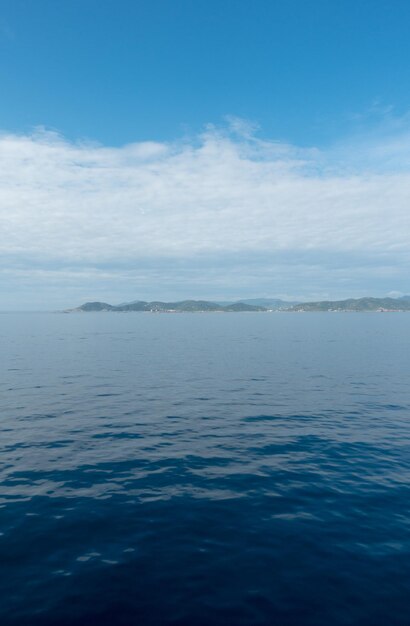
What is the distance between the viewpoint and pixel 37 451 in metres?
33.9

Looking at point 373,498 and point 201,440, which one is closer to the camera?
point 373,498

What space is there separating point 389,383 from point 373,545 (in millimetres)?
52490

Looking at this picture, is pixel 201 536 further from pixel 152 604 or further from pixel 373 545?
pixel 373 545

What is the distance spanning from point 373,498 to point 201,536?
12902mm

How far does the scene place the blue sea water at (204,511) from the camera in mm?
16438

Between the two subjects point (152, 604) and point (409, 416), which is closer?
point (152, 604)

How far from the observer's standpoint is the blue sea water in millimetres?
16438

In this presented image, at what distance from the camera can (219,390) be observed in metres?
61.2

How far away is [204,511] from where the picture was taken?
23891 mm

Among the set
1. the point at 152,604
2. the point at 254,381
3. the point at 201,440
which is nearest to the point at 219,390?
the point at 254,381

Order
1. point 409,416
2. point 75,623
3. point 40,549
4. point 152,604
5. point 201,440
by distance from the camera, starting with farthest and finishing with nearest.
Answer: point 409,416
point 201,440
point 40,549
point 152,604
point 75,623

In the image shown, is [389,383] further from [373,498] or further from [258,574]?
[258,574]

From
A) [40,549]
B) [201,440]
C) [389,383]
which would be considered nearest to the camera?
[40,549]

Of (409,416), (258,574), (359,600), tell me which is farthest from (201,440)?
(409,416)
